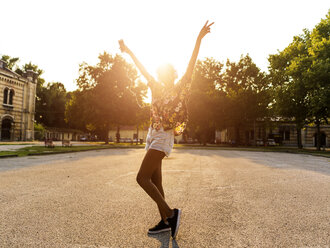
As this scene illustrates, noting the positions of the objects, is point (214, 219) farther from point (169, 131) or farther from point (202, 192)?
point (202, 192)

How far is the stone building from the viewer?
37812 millimetres

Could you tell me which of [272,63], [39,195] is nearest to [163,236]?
[39,195]

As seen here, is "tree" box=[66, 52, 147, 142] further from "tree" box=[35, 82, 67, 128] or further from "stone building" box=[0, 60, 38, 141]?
"tree" box=[35, 82, 67, 128]

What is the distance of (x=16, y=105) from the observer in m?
39.9

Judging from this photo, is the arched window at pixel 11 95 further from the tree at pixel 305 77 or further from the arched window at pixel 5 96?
the tree at pixel 305 77

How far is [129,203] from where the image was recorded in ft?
15.0

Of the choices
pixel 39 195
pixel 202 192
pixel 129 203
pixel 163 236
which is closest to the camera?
pixel 163 236

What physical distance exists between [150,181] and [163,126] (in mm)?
652

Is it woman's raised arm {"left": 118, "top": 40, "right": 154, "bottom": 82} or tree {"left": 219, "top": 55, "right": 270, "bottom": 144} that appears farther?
tree {"left": 219, "top": 55, "right": 270, "bottom": 144}

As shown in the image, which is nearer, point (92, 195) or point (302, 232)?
point (302, 232)

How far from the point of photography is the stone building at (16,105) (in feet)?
124

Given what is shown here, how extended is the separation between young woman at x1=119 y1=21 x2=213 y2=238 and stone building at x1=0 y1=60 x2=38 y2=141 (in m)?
40.2

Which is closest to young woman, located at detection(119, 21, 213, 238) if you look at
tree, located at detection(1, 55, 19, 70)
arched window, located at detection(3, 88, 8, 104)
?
arched window, located at detection(3, 88, 8, 104)

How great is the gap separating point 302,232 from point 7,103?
42.7 meters
